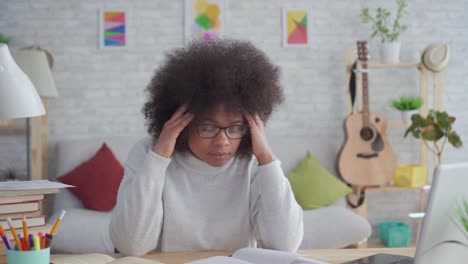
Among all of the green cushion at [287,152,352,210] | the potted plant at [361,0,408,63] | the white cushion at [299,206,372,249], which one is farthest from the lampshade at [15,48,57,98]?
the potted plant at [361,0,408,63]

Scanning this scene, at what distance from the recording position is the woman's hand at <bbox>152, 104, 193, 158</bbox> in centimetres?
174

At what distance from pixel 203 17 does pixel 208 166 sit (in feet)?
8.90

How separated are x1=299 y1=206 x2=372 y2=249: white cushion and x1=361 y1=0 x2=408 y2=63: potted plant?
1.27 m

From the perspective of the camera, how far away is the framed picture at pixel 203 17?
4391mm

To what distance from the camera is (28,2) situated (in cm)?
427

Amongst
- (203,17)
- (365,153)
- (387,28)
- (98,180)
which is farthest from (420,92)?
(98,180)

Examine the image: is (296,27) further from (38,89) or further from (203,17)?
(38,89)

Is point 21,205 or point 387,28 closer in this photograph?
point 21,205

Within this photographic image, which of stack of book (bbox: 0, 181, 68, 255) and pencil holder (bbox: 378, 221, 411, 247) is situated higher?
stack of book (bbox: 0, 181, 68, 255)

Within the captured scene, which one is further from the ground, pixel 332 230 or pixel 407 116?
pixel 407 116

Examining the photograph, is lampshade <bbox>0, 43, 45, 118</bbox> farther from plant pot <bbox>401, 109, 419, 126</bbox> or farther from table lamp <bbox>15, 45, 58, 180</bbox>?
plant pot <bbox>401, 109, 419, 126</bbox>

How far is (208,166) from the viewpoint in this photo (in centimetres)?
186

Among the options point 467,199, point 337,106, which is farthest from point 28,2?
point 467,199

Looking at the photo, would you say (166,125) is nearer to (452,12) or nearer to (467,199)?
(467,199)
